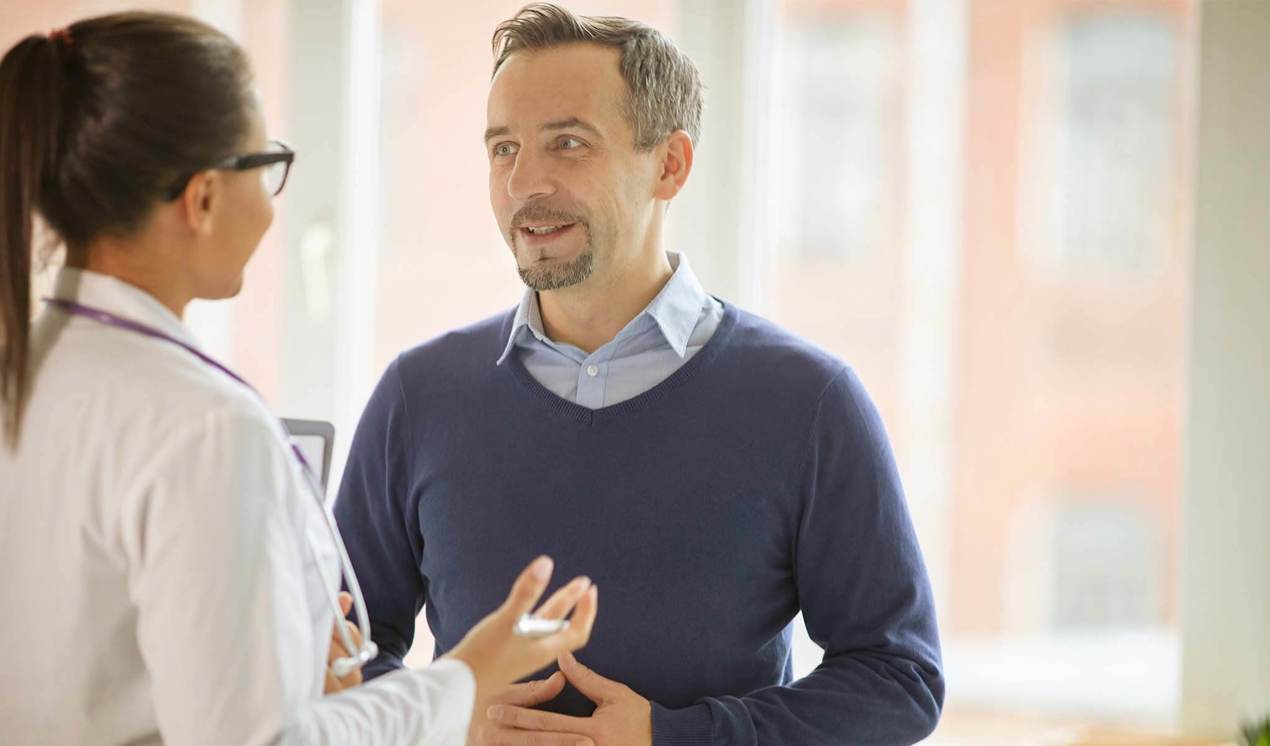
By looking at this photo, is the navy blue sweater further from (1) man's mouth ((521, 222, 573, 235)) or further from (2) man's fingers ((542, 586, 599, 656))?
(2) man's fingers ((542, 586, 599, 656))

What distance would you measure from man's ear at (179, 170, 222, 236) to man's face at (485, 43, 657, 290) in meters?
0.68

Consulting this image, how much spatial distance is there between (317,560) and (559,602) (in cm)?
25

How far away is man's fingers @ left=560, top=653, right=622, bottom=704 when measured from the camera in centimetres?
154

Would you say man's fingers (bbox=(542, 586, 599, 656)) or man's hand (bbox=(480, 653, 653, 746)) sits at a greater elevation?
man's fingers (bbox=(542, 586, 599, 656))

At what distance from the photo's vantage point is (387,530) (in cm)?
179

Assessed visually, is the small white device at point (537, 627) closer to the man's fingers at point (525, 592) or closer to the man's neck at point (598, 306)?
the man's fingers at point (525, 592)

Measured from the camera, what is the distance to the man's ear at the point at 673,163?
186 cm

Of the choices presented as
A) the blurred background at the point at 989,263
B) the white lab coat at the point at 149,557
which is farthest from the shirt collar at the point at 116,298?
the blurred background at the point at 989,263

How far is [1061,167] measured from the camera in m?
A: 10.1

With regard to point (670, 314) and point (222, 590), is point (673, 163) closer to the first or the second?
point (670, 314)

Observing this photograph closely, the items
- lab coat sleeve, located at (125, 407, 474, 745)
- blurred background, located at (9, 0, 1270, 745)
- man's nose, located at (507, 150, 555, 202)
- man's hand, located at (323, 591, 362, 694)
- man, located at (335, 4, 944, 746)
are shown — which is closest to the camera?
lab coat sleeve, located at (125, 407, 474, 745)

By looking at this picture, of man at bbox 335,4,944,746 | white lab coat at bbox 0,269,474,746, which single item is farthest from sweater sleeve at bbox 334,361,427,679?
white lab coat at bbox 0,269,474,746

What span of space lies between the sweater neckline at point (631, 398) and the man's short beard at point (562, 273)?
0.42 feet

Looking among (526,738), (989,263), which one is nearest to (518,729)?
(526,738)
